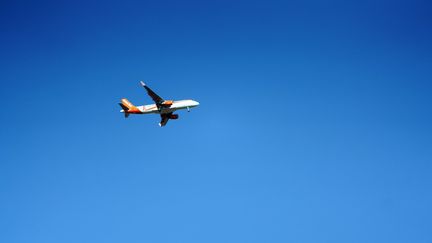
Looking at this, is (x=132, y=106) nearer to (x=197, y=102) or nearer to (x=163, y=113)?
(x=163, y=113)

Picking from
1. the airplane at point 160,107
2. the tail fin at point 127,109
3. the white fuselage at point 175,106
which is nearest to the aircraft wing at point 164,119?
the airplane at point 160,107

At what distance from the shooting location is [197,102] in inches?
4294

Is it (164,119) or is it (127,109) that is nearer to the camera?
(127,109)

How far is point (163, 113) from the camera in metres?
111

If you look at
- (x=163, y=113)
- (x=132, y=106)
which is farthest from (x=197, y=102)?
(x=132, y=106)

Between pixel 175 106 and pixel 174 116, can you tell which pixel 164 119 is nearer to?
pixel 174 116

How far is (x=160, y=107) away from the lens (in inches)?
4227

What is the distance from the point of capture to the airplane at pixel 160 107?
105 m

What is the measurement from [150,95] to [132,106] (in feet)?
33.2

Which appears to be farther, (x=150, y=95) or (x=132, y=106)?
(x=132, y=106)

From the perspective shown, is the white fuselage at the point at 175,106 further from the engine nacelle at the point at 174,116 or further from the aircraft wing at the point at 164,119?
the engine nacelle at the point at 174,116

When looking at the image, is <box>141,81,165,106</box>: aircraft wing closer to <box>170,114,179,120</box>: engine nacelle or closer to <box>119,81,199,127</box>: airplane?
<box>119,81,199,127</box>: airplane

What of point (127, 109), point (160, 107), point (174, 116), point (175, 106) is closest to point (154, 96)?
point (160, 107)

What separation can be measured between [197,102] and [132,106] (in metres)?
16.7
